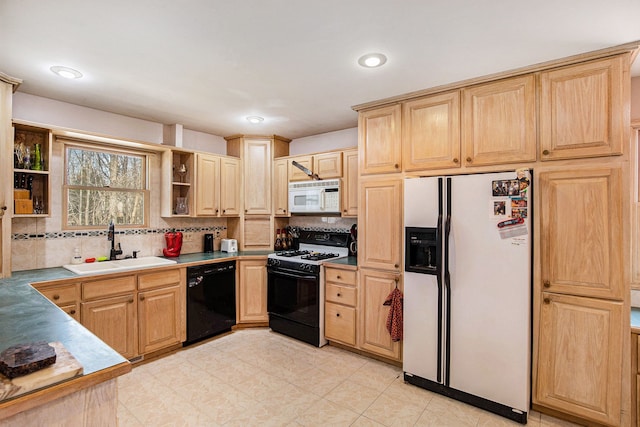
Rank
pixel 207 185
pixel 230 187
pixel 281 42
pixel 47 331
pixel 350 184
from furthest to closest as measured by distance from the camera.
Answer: pixel 230 187, pixel 207 185, pixel 350 184, pixel 281 42, pixel 47 331

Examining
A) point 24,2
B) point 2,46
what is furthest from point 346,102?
point 2,46

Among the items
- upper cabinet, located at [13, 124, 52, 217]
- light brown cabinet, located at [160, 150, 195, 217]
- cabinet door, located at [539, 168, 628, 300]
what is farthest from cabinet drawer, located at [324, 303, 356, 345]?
upper cabinet, located at [13, 124, 52, 217]

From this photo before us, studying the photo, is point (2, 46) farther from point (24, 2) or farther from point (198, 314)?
point (198, 314)

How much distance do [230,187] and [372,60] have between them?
251 cm

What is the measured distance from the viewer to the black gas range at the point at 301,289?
11.0 feet

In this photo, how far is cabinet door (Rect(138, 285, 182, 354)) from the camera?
2.98 m

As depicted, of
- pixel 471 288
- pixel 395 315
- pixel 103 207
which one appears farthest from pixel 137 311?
pixel 471 288

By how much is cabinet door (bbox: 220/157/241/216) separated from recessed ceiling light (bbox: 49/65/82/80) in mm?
1724

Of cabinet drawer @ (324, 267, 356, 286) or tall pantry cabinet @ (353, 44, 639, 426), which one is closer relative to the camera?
tall pantry cabinet @ (353, 44, 639, 426)

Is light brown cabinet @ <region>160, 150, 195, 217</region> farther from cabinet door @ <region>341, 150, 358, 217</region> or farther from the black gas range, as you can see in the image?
cabinet door @ <region>341, 150, 358, 217</region>

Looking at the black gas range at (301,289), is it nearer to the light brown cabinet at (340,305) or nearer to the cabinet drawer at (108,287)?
the light brown cabinet at (340,305)

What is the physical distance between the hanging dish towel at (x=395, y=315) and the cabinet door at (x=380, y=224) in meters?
0.24

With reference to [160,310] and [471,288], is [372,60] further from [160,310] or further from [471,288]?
[160,310]

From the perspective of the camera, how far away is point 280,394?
2.48 meters
